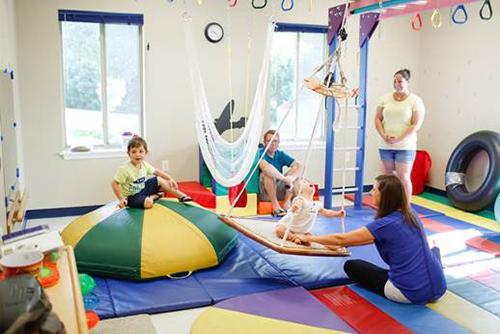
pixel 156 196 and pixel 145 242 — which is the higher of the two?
pixel 156 196

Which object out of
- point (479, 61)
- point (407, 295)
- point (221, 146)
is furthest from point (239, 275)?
point (479, 61)

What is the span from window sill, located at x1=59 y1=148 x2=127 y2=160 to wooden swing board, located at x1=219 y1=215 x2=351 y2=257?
2.23m

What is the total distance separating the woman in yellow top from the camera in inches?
194

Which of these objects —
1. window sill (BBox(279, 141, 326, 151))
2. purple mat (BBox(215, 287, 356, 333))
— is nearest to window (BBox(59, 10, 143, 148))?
window sill (BBox(279, 141, 326, 151))

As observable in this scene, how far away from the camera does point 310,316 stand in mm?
2967

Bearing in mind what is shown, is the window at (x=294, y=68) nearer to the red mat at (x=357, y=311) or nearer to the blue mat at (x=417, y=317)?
the red mat at (x=357, y=311)

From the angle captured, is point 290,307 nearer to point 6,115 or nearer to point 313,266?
point 313,266

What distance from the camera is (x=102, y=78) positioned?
549cm

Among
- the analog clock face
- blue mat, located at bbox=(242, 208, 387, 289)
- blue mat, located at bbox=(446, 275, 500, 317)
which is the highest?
the analog clock face

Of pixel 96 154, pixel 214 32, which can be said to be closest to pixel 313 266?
pixel 96 154

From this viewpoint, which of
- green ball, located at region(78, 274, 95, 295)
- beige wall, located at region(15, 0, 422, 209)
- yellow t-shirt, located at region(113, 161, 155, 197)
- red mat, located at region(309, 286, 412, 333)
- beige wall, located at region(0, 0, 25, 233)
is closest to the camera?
red mat, located at region(309, 286, 412, 333)

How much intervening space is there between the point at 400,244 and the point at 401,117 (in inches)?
88.7

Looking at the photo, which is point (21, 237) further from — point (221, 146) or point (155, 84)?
point (155, 84)

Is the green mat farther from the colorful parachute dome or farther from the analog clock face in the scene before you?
the analog clock face
